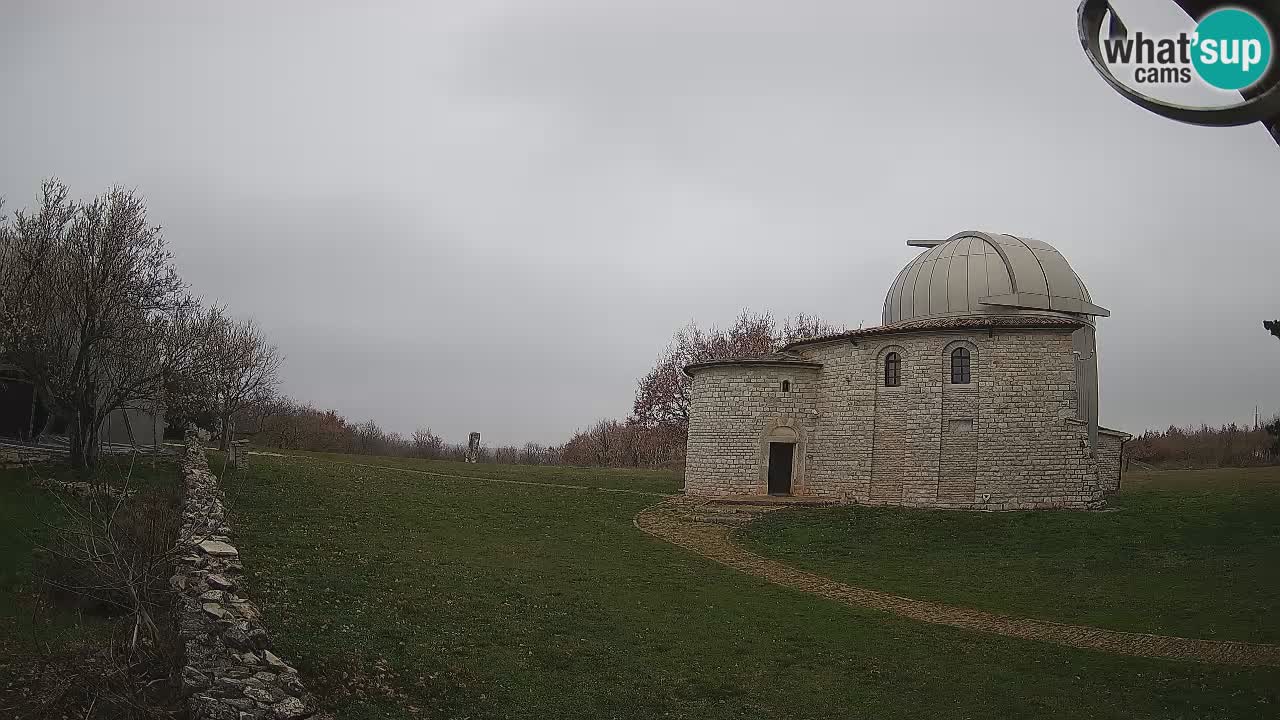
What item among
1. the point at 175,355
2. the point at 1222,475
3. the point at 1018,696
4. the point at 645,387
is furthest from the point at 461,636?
the point at 645,387

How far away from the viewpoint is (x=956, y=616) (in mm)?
13805

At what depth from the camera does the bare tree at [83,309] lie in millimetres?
19109

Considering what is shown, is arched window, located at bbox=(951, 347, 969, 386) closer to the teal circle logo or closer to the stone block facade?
the stone block facade

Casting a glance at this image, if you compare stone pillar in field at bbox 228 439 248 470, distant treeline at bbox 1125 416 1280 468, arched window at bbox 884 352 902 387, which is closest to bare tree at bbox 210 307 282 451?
stone pillar in field at bbox 228 439 248 470

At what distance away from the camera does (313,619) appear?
32.2ft

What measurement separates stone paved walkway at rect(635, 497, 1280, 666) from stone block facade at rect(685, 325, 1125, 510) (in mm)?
5731

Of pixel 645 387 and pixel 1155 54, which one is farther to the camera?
pixel 645 387

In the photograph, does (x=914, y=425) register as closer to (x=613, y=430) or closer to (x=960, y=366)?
(x=960, y=366)

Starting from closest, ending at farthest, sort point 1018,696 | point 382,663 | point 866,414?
point 382,663 < point 1018,696 < point 866,414

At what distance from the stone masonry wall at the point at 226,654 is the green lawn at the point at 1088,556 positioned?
39.0ft

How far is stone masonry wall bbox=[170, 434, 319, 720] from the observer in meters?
7.17

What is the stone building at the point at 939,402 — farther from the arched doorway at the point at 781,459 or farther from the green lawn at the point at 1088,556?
the green lawn at the point at 1088,556

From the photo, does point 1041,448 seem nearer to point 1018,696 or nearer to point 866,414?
point 866,414

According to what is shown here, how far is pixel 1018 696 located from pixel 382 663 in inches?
304
